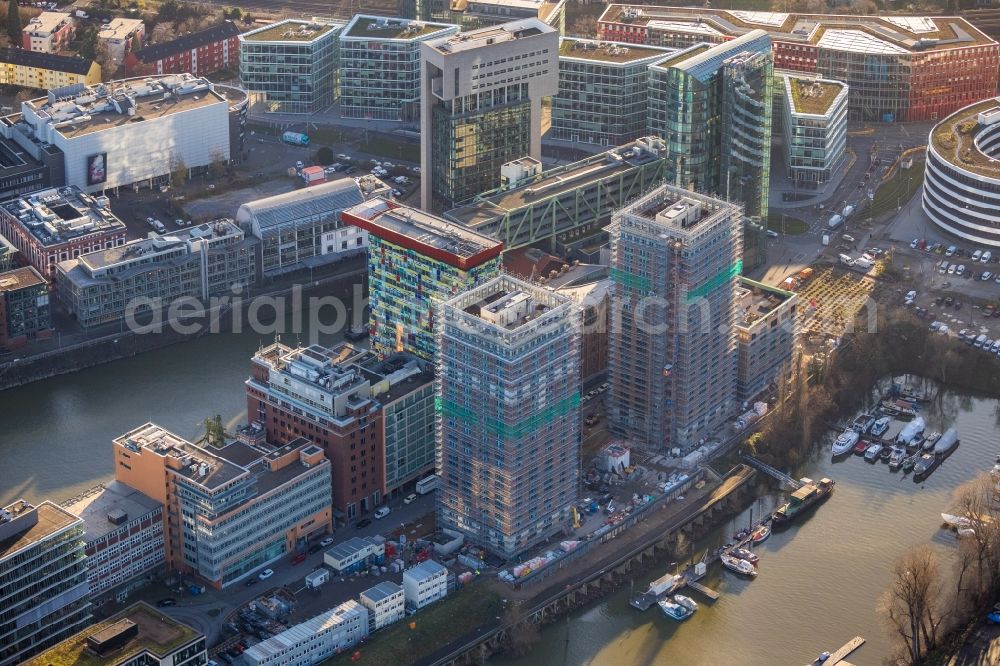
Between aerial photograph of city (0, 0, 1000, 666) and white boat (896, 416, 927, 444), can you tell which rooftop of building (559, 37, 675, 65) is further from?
white boat (896, 416, 927, 444)

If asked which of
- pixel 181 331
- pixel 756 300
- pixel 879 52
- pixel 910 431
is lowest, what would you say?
pixel 910 431

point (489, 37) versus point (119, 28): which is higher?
point (489, 37)

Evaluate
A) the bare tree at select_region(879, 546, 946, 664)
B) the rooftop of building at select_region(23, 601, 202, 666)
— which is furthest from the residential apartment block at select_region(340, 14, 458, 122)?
the rooftop of building at select_region(23, 601, 202, 666)

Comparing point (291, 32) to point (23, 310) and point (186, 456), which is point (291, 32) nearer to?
point (23, 310)

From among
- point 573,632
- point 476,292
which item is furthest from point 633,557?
point 476,292

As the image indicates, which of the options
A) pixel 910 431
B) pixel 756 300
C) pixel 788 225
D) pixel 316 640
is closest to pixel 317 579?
pixel 316 640
